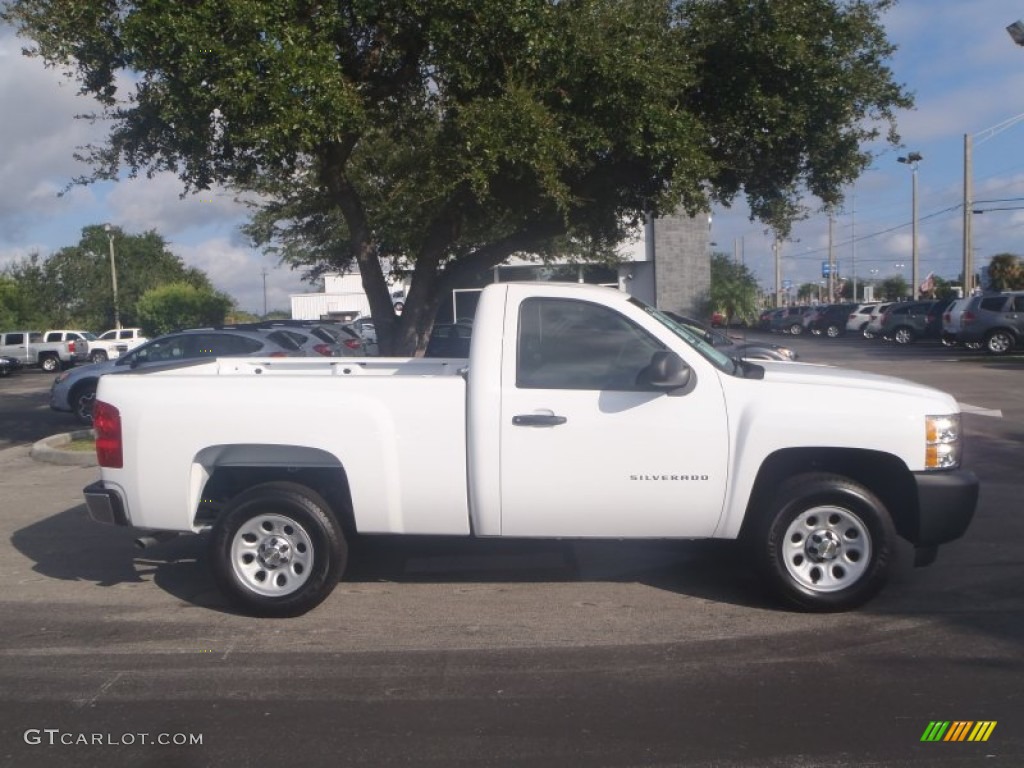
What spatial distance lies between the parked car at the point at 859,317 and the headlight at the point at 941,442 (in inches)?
1629

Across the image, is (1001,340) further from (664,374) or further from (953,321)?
(664,374)

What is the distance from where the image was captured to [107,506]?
6.56m

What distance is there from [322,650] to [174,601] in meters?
1.55

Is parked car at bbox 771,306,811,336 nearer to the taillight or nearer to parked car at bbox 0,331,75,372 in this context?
parked car at bbox 0,331,75,372

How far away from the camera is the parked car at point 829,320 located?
48941 mm

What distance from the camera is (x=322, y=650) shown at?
235 inches

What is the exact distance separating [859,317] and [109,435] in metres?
44.0

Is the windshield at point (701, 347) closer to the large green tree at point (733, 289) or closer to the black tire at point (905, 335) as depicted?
the black tire at point (905, 335)

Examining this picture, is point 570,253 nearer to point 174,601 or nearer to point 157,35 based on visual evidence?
point 157,35

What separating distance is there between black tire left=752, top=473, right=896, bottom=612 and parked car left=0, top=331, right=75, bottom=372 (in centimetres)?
4040

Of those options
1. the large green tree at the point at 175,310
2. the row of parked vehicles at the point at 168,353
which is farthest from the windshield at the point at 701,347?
the large green tree at the point at 175,310

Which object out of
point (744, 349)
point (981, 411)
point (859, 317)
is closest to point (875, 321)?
point (859, 317)

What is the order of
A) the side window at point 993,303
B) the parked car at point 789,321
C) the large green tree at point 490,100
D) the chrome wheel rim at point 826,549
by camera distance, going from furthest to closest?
the parked car at point 789,321 < the side window at point 993,303 < the large green tree at point 490,100 < the chrome wheel rim at point 826,549

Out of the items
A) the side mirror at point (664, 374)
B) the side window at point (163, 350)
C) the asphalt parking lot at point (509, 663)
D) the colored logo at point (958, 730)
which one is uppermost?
the side mirror at point (664, 374)
